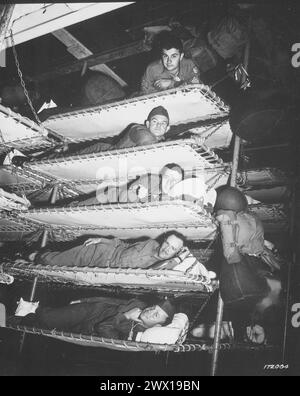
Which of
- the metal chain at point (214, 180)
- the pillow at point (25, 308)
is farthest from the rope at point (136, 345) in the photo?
the metal chain at point (214, 180)

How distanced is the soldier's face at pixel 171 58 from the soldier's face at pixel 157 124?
0.70m

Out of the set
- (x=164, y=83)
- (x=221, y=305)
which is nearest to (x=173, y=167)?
(x=164, y=83)

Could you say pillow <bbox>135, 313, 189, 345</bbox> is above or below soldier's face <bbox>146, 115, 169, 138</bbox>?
below

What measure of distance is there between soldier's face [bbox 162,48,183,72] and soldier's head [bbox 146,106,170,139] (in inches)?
23.2

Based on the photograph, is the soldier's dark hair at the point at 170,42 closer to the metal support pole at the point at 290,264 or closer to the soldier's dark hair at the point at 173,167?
the soldier's dark hair at the point at 173,167

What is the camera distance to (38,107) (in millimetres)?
4816

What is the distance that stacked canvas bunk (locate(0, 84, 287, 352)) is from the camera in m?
3.35

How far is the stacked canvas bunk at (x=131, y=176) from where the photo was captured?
11.0 feet

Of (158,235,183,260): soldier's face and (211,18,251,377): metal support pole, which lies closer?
(211,18,251,377): metal support pole

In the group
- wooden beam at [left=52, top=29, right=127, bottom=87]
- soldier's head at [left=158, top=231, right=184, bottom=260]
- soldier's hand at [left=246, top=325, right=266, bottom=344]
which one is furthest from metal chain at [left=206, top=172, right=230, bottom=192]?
wooden beam at [left=52, top=29, right=127, bottom=87]

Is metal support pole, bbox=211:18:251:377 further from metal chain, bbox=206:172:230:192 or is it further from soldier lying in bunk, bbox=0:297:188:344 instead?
soldier lying in bunk, bbox=0:297:188:344

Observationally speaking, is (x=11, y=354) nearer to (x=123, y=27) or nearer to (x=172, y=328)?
(x=172, y=328)

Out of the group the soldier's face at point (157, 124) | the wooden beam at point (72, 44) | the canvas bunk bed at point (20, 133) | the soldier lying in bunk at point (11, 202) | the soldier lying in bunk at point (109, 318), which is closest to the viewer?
the soldier's face at point (157, 124)

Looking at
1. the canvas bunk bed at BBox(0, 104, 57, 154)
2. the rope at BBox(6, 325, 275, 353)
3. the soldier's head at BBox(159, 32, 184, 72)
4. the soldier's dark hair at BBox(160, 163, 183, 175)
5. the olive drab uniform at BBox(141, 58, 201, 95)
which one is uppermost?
the soldier's head at BBox(159, 32, 184, 72)
